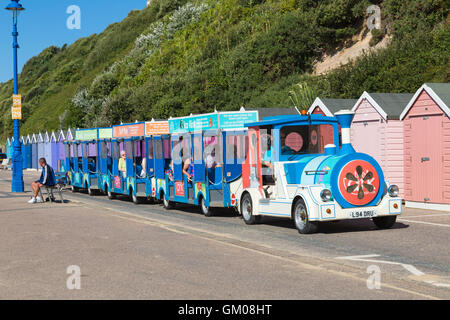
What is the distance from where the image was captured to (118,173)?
25.6 m

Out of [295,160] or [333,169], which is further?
[295,160]

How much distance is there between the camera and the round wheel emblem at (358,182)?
1309 cm

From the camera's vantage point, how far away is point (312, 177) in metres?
13.4

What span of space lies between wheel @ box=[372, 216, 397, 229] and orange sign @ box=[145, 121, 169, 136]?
915cm

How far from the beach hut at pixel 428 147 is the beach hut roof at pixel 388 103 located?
505 mm

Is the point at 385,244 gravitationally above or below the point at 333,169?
below

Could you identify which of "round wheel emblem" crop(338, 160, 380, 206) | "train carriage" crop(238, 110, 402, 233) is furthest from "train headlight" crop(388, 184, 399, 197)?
"round wheel emblem" crop(338, 160, 380, 206)

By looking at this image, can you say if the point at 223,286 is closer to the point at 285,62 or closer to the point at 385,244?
the point at 385,244

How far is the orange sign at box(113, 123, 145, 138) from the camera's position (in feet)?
77.0

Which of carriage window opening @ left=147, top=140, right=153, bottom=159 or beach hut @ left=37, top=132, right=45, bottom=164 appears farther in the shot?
beach hut @ left=37, top=132, right=45, bottom=164

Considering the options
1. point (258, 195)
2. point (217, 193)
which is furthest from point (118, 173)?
point (258, 195)

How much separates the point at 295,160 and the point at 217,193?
162 inches

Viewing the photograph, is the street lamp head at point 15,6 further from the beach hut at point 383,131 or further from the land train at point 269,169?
the beach hut at point 383,131

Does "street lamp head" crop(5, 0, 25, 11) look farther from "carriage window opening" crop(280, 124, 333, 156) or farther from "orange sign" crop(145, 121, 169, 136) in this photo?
"carriage window opening" crop(280, 124, 333, 156)
